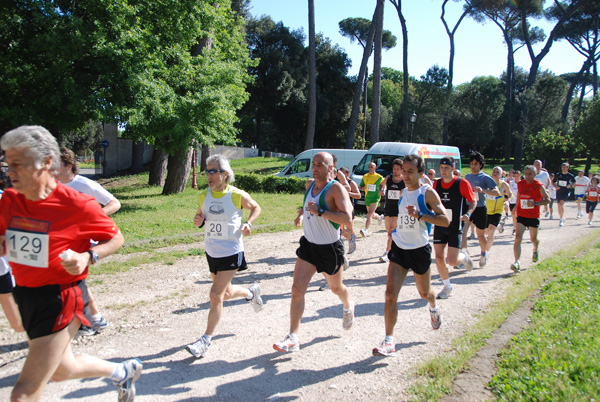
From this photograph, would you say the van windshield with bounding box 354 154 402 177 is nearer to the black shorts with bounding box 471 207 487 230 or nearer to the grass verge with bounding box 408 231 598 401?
the black shorts with bounding box 471 207 487 230

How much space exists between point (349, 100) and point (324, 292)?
128ft

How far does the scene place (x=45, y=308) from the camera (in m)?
2.66

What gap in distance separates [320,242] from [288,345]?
1.04m

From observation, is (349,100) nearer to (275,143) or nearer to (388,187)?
(275,143)

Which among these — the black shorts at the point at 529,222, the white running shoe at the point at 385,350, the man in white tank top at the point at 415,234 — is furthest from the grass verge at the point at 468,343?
the black shorts at the point at 529,222

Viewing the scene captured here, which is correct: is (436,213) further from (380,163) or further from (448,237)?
(380,163)

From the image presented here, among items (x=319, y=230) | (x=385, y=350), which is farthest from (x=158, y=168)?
(x=385, y=350)

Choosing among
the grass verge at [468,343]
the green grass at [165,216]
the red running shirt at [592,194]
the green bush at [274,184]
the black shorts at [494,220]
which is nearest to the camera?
the grass verge at [468,343]

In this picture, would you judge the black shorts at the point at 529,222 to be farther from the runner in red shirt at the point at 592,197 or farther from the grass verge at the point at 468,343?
the runner in red shirt at the point at 592,197

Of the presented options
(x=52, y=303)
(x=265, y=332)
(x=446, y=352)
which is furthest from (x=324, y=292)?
(x=52, y=303)

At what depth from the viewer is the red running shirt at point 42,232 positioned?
8.68 feet

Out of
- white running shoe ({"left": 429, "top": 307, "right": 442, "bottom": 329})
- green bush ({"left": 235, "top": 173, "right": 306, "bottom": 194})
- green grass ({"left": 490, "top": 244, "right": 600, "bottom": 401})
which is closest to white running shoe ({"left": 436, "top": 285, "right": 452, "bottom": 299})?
green grass ({"left": 490, "top": 244, "right": 600, "bottom": 401})

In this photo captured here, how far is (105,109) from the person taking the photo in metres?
13.4

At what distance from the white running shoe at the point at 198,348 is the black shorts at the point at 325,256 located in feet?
4.06
